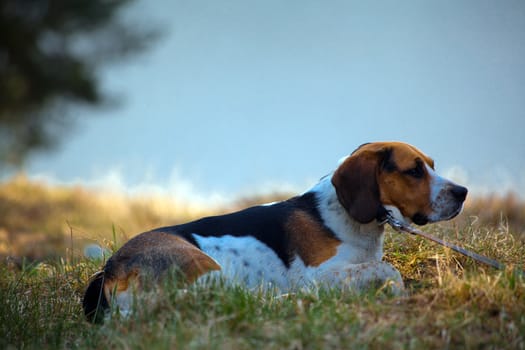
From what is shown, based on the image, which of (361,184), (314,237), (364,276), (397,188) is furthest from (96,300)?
(397,188)

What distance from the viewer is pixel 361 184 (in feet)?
18.2

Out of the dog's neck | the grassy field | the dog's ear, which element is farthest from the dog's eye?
the grassy field

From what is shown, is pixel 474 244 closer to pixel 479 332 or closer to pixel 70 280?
pixel 479 332

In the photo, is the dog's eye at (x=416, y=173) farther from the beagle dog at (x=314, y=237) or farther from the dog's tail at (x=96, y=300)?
the dog's tail at (x=96, y=300)

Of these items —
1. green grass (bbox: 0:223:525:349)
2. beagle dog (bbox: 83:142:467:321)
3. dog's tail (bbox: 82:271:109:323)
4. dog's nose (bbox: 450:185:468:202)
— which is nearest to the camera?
green grass (bbox: 0:223:525:349)

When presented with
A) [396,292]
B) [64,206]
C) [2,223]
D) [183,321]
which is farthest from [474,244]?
[64,206]

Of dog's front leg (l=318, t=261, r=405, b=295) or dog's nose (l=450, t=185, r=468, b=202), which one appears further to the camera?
dog's nose (l=450, t=185, r=468, b=202)

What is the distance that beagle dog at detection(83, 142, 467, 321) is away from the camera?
5.30 metres

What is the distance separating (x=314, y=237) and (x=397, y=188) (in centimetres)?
77

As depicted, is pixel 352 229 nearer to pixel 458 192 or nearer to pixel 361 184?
pixel 361 184

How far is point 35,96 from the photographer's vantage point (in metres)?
22.7

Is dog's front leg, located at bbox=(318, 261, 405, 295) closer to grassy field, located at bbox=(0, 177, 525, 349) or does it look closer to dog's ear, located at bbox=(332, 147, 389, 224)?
grassy field, located at bbox=(0, 177, 525, 349)

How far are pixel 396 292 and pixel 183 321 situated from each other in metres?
1.52

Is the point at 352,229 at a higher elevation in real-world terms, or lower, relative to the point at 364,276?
higher
